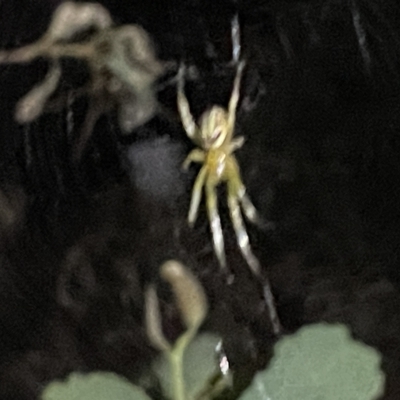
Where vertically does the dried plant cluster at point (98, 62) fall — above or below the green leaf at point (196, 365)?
above

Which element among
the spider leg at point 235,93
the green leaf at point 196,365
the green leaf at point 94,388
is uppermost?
the spider leg at point 235,93

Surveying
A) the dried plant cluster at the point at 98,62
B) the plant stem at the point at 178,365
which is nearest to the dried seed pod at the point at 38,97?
the dried plant cluster at the point at 98,62

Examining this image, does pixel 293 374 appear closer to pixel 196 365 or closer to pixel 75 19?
pixel 196 365

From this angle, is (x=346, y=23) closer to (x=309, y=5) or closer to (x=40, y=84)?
(x=309, y=5)

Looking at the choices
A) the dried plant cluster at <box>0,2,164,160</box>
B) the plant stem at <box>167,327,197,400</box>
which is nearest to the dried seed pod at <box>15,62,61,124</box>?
the dried plant cluster at <box>0,2,164,160</box>

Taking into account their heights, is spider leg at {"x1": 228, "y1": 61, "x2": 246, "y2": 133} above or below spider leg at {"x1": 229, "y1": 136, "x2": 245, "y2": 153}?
above

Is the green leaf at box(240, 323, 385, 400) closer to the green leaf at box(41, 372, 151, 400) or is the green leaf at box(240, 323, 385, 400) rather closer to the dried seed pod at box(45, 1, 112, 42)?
the green leaf at box(41, 372, 151, 400)

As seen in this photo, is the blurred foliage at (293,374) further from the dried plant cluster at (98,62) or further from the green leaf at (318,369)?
the dried plant cluster at (98,62)
